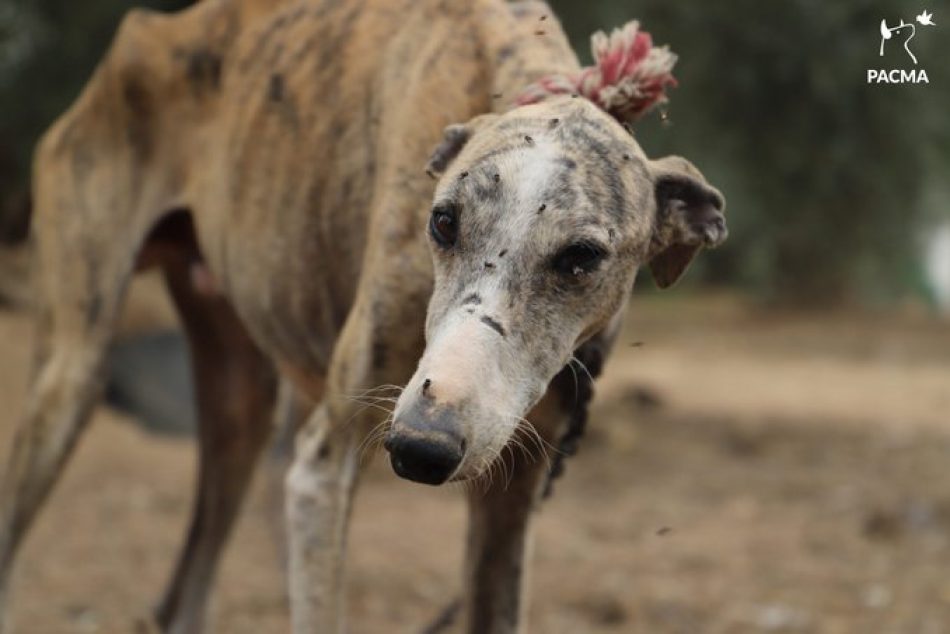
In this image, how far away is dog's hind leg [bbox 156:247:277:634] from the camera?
14.0 feet

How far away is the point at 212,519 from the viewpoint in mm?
4277

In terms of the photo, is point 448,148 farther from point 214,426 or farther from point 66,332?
point 214,426

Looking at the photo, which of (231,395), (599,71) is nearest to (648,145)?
(231,395)

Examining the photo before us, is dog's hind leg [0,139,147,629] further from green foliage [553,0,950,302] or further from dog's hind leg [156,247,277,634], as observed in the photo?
green foliage [553,0,950,302]

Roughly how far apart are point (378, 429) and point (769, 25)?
204 inches

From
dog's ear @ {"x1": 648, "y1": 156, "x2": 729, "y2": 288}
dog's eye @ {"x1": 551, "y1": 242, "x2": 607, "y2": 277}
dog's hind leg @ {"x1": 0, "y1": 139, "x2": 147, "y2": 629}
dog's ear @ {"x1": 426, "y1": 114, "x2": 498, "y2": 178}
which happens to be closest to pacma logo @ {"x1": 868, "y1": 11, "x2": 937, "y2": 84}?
dog's hind leg @ {"x1": 0, "y1": 139, "x2": 147, "y2": 629}

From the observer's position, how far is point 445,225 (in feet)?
7.76

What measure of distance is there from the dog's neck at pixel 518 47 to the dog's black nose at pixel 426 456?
3.09ft

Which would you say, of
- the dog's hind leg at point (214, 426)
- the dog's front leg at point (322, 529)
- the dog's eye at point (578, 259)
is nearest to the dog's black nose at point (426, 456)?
the dog's eye at point (578, 259)

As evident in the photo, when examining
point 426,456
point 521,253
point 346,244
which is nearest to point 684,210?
point 521,253

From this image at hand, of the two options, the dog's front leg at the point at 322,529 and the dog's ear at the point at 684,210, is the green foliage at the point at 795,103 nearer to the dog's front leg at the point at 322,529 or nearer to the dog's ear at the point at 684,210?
the dog's front leg at the point at 322,529

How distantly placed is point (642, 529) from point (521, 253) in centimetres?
424

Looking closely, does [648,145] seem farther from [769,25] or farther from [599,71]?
[599,71]

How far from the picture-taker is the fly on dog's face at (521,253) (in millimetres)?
2059
